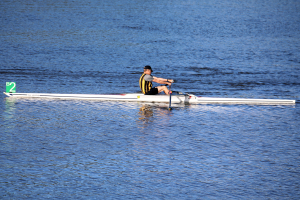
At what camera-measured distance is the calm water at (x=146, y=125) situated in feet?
30.7

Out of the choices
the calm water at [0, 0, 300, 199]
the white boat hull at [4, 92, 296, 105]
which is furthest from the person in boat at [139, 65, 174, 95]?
the calm water at [0, 0, 300, 199]

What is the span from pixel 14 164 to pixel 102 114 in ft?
19.2

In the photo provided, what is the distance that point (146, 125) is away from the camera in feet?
47.0

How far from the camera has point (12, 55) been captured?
30.8 m

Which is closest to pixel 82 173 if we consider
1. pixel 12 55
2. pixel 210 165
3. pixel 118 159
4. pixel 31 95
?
pixel 118 159

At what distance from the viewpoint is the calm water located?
30.7ft

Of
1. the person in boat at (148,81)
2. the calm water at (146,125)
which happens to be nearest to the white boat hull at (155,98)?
the person in boat at (148,81)

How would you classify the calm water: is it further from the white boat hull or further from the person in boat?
the person in boat

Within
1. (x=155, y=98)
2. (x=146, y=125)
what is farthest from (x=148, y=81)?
(x=146, y=125)

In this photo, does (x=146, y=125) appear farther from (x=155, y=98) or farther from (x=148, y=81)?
(x=155, y=98)

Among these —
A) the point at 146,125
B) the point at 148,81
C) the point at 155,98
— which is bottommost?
the point at 146,125

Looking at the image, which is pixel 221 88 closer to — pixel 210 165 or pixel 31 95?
pixel 31 95

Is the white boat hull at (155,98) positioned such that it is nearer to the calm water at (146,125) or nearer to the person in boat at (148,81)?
the person in boat at (148,81)

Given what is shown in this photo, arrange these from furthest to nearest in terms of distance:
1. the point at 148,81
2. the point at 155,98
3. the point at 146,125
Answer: the point at 155,98 < the point at 148,81 < the point at 146,125
